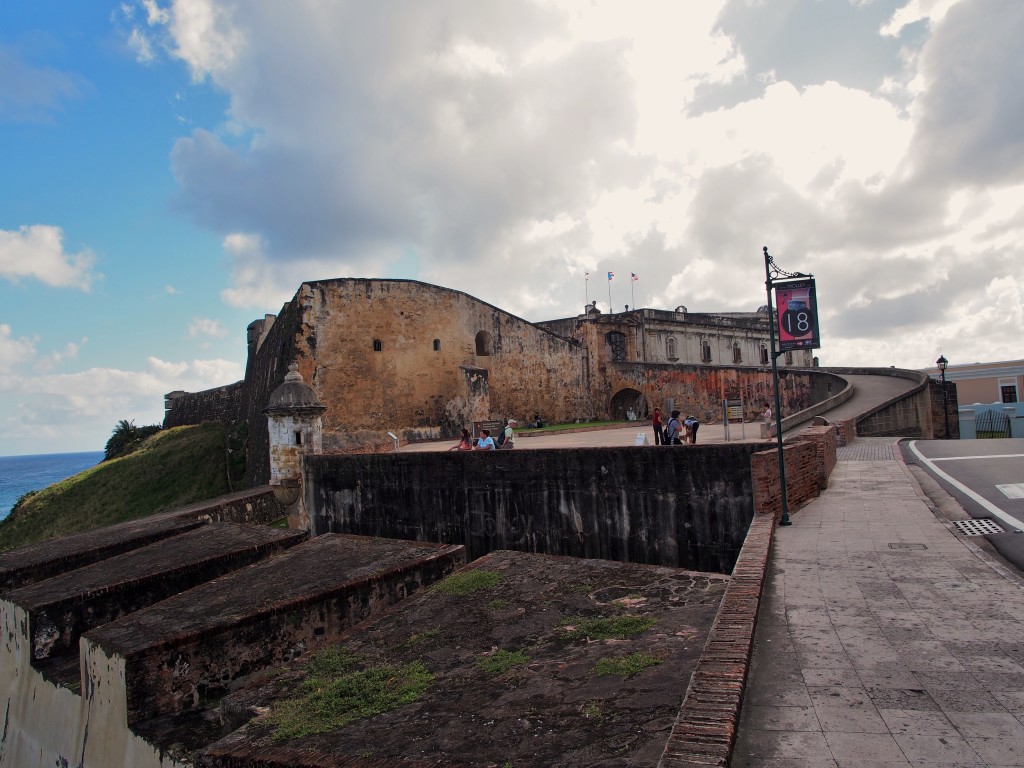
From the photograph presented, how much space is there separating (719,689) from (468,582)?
388 cm

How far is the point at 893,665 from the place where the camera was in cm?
377

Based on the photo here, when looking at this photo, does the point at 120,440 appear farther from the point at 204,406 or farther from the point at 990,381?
the point at 990,381

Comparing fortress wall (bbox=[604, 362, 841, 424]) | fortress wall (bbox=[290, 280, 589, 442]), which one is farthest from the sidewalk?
fortress wall (bbox=[604, 362, 841, 424])

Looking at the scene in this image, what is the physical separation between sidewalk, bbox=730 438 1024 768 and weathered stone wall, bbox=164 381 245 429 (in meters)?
29.9

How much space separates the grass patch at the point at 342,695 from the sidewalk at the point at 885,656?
7.64 ft

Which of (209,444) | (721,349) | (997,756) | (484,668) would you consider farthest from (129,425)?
(997,756)

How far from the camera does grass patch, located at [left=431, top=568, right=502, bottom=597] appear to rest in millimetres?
6566

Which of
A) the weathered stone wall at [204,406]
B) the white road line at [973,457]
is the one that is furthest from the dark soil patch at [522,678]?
the weathered stone wall at [204,406]

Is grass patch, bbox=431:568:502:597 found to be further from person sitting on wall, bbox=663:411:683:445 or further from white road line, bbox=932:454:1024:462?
white road line, bbox=932:454:1024:462

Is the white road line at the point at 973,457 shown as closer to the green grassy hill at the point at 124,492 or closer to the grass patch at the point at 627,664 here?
the grass patch at the point at 627,664

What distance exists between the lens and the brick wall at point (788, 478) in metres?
7.56

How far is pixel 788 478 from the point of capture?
7875 millimetres

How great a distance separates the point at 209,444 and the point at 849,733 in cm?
3074

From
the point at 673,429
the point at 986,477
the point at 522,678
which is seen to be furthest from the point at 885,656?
the point at 986,477
